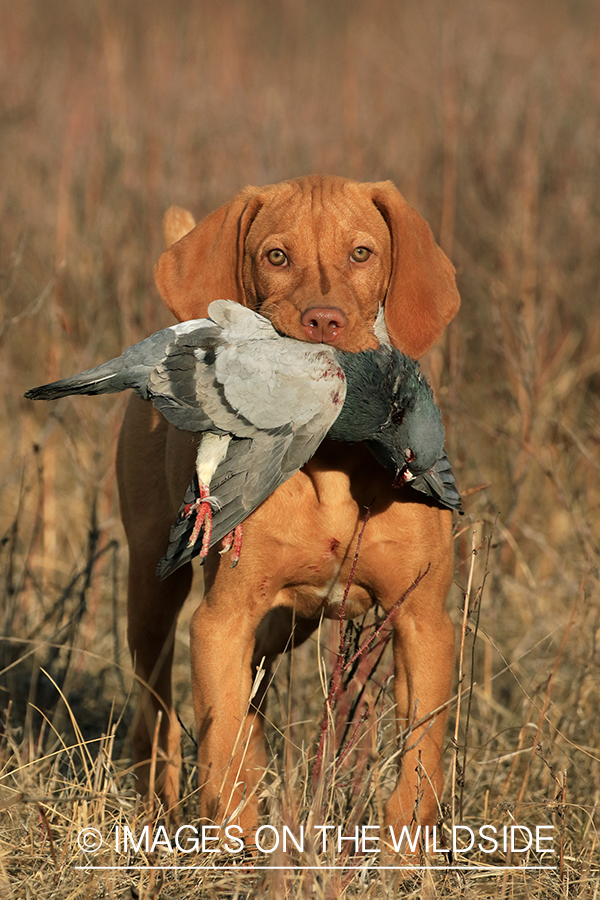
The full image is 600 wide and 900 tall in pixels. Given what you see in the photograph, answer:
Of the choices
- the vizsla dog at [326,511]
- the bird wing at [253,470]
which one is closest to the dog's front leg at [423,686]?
the vizsla dog at [326,511]

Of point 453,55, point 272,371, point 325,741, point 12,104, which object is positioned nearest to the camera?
point 272,371

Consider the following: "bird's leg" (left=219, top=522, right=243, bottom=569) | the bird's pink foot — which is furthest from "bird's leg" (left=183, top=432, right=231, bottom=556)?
"bird's leg" (left=219, top=522, right=243, bottom=569)

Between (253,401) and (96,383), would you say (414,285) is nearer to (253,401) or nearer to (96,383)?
(253,401)

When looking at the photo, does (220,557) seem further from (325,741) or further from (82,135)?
(82,135)

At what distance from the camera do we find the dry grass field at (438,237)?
4.40 meters

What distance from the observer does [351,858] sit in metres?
2.86

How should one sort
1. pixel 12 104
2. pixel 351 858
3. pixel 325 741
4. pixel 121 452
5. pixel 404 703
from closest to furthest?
pixel 325 741, pixel 351 858, pixel 404 703, pixel 121 452, pixel 12 104

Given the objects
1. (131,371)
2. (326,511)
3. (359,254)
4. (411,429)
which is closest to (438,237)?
(359,254)

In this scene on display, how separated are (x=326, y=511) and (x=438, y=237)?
3.65 metres

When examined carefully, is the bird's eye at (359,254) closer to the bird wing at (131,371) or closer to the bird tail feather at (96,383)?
the bird wing at (131,371)

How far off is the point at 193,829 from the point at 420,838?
66cm

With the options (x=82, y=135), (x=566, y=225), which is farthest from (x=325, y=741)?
(x=82, y=135)

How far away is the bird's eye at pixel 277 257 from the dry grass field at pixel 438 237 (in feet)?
4.02

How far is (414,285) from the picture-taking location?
10.2 ft
